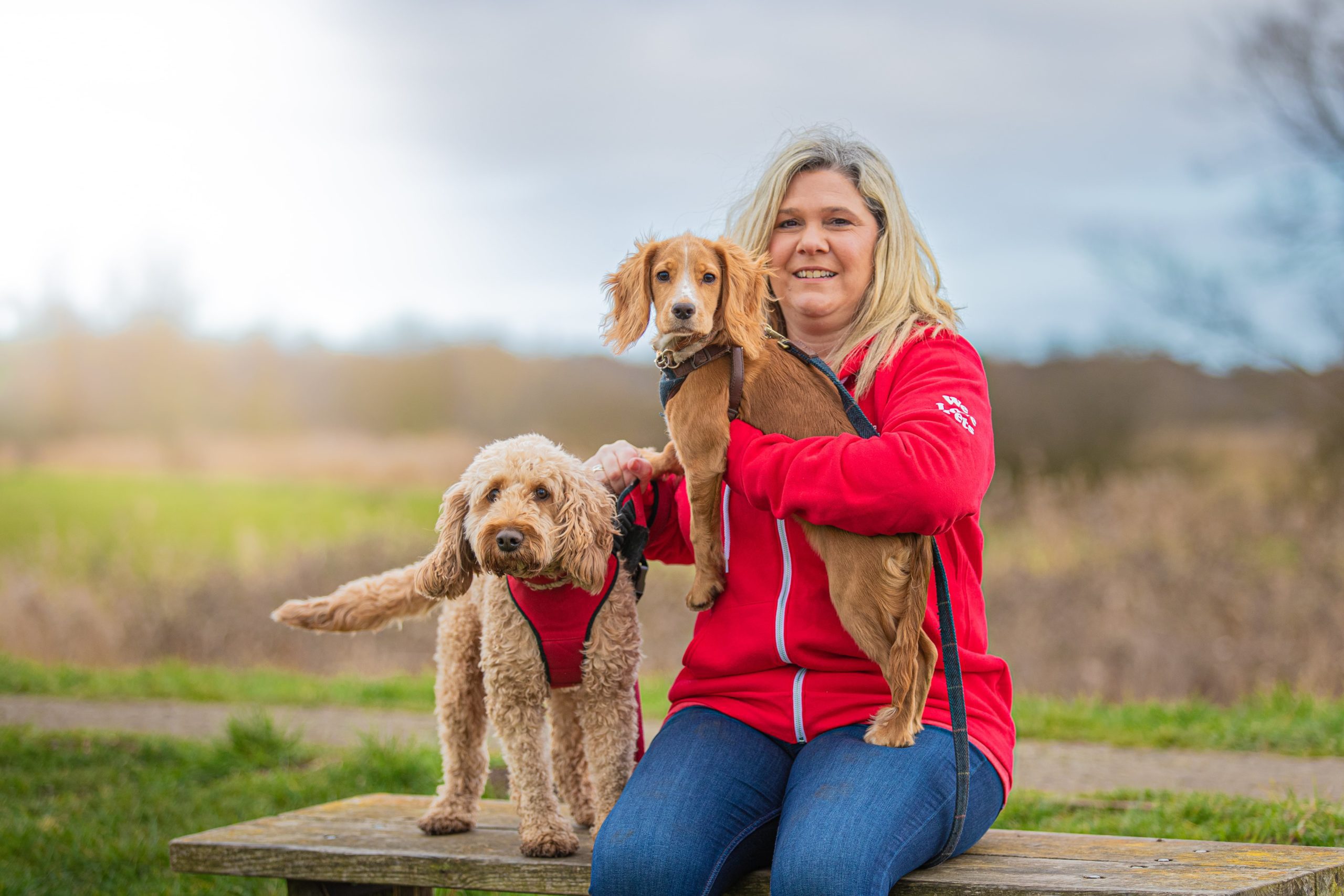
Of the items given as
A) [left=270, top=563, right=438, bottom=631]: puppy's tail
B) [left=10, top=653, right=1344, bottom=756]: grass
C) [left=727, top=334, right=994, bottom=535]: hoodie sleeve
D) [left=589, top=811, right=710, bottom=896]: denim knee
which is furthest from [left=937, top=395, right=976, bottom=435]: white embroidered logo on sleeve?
[left=10, top=653, right=1344, bottom=756]: grass

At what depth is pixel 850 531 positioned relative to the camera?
8.31ft

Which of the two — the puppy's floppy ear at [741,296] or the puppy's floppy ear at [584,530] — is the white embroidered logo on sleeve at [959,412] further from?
the puppy's floppy ear at [584,530]

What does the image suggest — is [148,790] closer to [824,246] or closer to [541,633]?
[541,633]

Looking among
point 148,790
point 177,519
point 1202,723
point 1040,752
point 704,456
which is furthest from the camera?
point 177,519

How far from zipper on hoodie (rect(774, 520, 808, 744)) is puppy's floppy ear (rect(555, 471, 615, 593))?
0.43 metres

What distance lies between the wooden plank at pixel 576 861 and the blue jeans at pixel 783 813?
129 mm

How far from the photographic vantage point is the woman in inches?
94.3

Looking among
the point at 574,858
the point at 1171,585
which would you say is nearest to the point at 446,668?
the point at 574,858

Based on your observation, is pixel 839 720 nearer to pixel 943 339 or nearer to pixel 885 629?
pixel 885 629

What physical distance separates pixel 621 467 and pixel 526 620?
518 millimetres

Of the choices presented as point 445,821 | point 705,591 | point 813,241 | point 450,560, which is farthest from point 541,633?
point 813,241

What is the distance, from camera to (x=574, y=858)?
2.68 m

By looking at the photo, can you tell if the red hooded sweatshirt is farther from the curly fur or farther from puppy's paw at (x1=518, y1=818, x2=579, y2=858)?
puppy's paw at (x1=518, y1=818, x2=579, y2=858)

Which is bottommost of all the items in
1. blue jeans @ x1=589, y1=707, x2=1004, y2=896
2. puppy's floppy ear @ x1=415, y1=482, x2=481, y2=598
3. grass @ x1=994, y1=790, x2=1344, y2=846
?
grass @ x1=994, y1=790, x2=1344, y2=846
